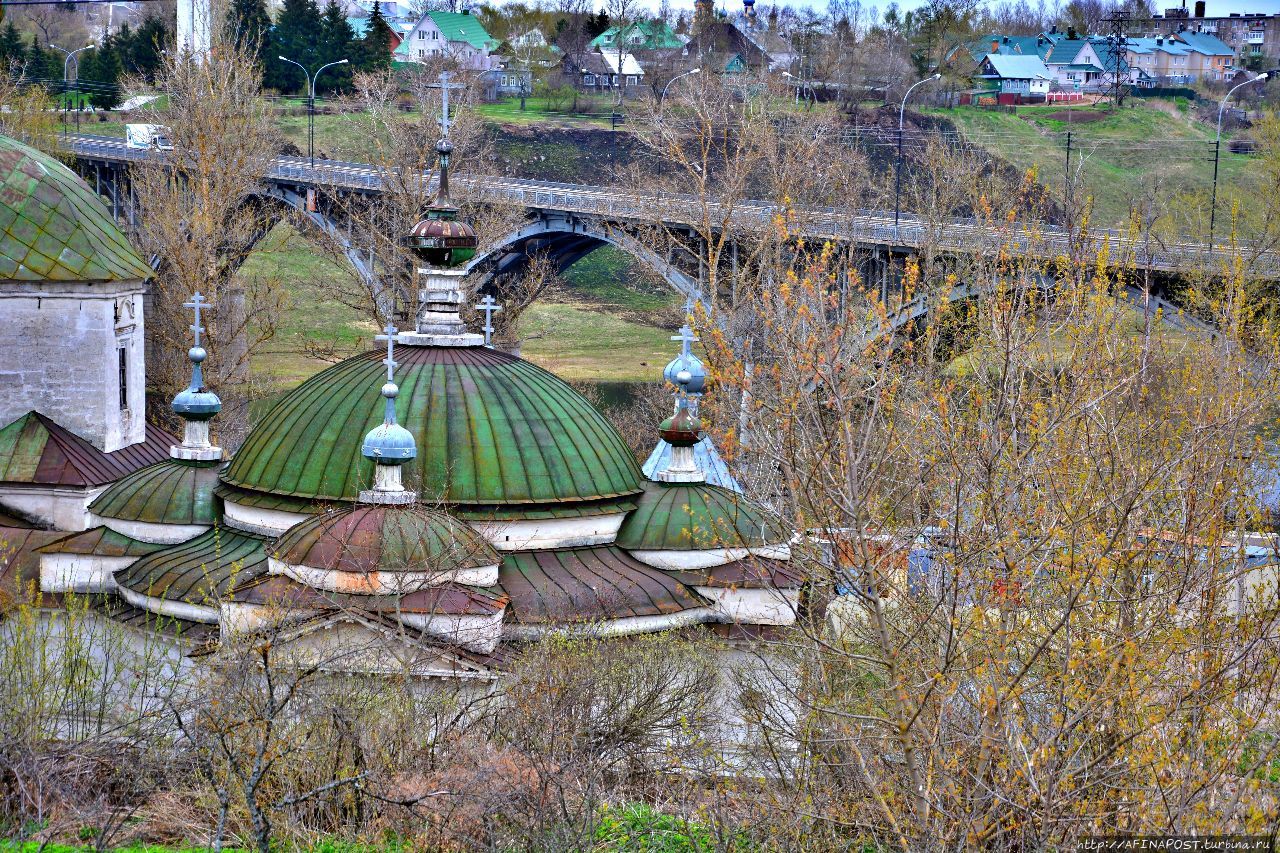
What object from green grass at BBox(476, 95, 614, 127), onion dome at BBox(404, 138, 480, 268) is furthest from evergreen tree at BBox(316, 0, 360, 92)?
onion dome at BBox(404, 138, 480, 268)

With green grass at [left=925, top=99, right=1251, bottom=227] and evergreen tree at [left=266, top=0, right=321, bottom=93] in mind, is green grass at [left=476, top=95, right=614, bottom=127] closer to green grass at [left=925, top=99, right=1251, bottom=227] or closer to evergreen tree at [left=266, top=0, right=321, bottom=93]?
evergreen tree at [left=266, top=0, right=321, bottom=93]

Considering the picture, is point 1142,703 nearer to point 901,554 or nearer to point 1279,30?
point 901,554

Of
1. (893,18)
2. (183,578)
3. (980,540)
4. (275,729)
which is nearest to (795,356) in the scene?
(980,540)

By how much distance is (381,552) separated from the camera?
1877cm

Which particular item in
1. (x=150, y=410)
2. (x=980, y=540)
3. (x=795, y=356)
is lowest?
(x=150, y=410)

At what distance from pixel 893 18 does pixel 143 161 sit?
56040 millimetres

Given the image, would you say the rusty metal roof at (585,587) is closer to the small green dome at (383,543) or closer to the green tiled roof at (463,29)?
the small green dome at (383,543)

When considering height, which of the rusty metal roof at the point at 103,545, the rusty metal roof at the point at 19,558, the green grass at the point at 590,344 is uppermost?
the rusty metal roof at the point at 103,545

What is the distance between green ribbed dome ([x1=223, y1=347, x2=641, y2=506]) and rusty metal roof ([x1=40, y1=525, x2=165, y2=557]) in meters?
1.19

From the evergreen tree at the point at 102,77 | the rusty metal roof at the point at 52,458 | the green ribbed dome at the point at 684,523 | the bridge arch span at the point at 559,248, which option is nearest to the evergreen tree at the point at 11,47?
the evergreen tree at the point at 102,77

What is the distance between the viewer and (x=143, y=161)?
5181 centimetres

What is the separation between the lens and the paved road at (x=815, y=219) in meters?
34.7

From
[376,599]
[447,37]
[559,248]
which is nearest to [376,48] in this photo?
[447,37]

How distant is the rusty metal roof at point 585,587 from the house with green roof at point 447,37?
3203 inches
